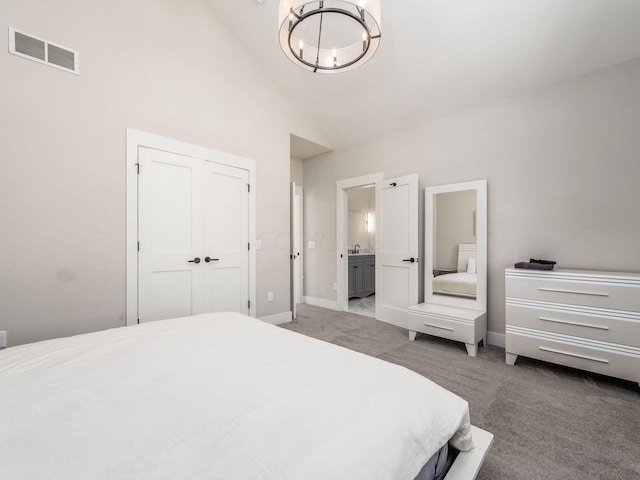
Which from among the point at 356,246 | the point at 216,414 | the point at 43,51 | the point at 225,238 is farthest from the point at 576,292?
the point at 43,51

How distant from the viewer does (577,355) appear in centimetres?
234

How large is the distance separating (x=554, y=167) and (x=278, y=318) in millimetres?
3530

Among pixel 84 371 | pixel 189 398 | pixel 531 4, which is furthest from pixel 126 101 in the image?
pixel 531 4

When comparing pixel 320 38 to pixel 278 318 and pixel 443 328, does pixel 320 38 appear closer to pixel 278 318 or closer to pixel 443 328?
pixel 443 328

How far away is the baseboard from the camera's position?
480 cm

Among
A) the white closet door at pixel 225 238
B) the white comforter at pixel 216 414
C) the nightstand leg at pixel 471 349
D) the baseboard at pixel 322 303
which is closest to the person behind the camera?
the white comforter at pixel 216 414

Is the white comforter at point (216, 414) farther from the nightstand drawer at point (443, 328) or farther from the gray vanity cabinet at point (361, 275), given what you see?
the gray vanity cabinet at point (361, 275)

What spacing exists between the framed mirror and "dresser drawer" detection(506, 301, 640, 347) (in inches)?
21.8

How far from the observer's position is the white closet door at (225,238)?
318 centimetres

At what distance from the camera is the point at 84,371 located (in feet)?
3.73

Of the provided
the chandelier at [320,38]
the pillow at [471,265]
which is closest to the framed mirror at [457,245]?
the pillow at [471,265]

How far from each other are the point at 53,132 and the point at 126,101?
2.11 ft

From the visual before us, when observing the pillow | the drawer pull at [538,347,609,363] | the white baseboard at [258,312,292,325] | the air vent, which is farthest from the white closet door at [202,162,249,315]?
the drawer pull at [538,347,609,363]

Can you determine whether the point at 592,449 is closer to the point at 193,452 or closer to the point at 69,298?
the point at 193,452
